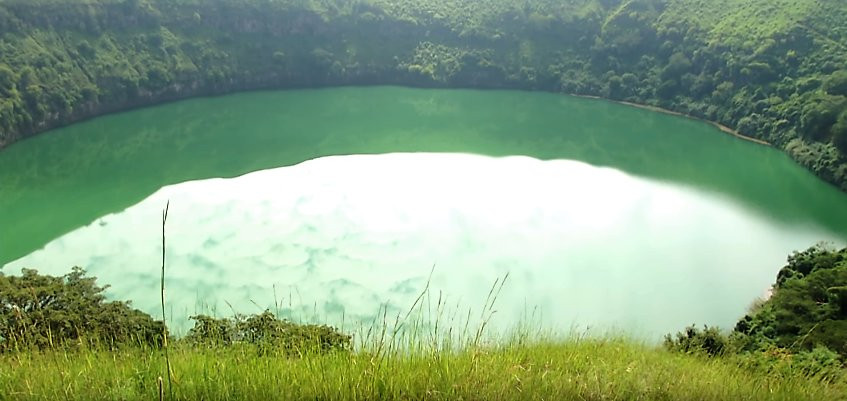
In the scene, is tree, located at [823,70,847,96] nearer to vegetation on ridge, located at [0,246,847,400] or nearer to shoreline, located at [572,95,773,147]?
shoreline, located at [572,95,773,147]

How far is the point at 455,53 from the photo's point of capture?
41.4 meters

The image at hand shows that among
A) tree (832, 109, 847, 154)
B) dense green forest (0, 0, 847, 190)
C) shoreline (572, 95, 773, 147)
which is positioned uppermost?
dense green forest (0, 0, 847, 190)

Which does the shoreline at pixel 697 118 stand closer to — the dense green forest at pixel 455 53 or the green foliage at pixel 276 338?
the dense green forest at pixel 455 53

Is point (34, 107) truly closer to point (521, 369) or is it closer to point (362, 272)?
point (362, 272)

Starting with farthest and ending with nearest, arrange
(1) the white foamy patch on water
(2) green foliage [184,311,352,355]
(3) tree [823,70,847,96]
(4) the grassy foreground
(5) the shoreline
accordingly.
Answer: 1. (5) the shoreline
2. (3) tree [823,70,847,96]
3. (1) the white foamy patch on water
4. (2) green foliage [184,311,352,355]
5. (4) the grassy foreground

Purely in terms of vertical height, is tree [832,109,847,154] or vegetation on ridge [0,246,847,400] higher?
tree [832,109,847,154]

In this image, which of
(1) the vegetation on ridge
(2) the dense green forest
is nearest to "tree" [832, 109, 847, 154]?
(2) the dense green forest

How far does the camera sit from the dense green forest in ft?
93.2

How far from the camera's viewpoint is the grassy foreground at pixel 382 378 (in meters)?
2.38

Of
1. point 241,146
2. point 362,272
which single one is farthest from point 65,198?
point 362,272

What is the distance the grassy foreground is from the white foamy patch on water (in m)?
8.13

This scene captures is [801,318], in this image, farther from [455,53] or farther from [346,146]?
[455,53]

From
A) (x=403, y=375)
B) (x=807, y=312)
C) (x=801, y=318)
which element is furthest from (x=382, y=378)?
(x=807, y=312)

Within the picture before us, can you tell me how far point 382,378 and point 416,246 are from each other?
565 inches
